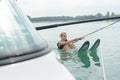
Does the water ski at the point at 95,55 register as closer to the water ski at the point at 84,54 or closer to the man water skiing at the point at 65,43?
the water ski at the point at 84,54

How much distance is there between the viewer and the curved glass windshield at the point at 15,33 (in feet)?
6.80

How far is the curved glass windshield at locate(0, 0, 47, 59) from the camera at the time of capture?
207 centimetres

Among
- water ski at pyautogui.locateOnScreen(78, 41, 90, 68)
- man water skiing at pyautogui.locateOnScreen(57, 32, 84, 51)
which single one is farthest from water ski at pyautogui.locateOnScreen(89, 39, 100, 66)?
man water skiing at pyautogui.locateOnScreen(57, 32, 84, 51)

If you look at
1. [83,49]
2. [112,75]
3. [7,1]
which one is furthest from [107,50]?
[7,1]

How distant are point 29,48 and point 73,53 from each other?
1491cm

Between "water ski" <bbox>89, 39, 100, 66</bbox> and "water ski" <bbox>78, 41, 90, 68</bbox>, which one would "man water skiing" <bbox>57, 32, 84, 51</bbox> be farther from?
"water ski" <bbox>89, 39, 100, 66</bbox>

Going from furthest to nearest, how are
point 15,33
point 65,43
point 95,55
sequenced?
point 95,55, point 65,43, point 15,33

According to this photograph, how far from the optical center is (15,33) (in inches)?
87.1

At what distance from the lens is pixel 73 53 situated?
55.9 feet

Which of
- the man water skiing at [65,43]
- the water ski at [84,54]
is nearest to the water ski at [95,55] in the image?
the water ski at [84,54]

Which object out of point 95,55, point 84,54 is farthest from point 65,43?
Answer: point 95,55

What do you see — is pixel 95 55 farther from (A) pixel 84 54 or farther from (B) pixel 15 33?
(B) pixel 15 33

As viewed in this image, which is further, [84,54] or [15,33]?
[84,54]

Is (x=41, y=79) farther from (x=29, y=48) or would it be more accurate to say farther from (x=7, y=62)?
(x=29, y=48)
